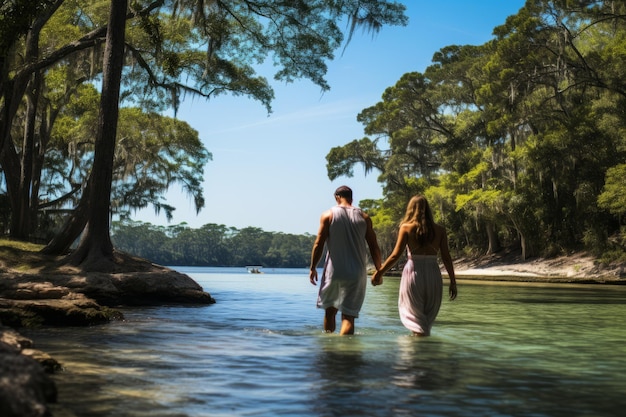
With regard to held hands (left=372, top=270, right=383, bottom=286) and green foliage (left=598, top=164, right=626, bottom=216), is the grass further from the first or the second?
green foliage (left=598, top=164, right=626, bottom=216)

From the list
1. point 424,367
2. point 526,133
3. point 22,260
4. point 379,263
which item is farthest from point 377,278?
point 526,133

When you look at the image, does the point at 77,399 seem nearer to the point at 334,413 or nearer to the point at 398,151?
the point at 334,413

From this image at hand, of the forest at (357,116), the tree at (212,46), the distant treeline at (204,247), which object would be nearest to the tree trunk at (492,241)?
the forest at (357,116)

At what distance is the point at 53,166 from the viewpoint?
40.4 metres

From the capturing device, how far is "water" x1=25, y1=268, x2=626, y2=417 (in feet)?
13.5

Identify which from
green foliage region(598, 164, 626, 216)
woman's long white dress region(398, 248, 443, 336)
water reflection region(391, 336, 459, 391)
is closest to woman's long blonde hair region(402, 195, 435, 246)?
woman's long white dress region(398, 248, 443, 336)

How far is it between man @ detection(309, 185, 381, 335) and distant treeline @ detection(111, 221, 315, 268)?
169125 mm

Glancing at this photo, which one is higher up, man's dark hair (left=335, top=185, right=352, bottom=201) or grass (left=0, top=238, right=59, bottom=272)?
man's dark hair (left=335, top=185, right=352, bottom=201)

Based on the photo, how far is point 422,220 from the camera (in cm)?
797

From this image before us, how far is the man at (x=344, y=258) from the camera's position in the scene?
8047mm

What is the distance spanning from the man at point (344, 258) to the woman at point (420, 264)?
0.97 ft

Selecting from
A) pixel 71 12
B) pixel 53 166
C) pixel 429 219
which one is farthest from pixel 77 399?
pixel 53 166

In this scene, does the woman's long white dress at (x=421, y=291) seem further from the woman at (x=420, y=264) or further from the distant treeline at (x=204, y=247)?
the distant treeline at (x=204, y=247)

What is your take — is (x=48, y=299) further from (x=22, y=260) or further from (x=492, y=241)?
(x=492, y=241)
